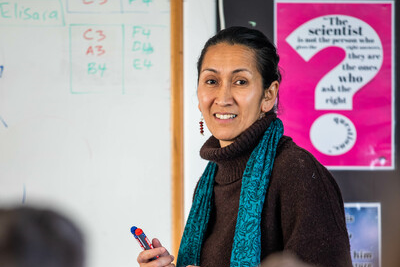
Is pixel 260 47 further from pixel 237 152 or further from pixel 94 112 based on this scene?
pixel 94 112

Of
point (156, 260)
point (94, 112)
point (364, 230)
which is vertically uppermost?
point (94, 112)

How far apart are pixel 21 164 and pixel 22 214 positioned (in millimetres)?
1564

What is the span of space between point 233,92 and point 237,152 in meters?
0.18

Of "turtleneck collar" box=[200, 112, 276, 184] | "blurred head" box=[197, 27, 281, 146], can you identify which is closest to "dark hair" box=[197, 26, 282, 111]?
"blurred head" box=[197, 27, 281, 146]

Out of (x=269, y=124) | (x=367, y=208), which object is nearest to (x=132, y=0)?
(x=269, y=124)

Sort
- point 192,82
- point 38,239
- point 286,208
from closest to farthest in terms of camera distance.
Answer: point 38,239 → point 286,208 → point 192,82

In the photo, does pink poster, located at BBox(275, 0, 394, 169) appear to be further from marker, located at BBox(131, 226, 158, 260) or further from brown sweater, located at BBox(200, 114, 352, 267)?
marker, located at BBox(131, 226, 158, 260)

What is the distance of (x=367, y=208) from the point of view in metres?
2.09

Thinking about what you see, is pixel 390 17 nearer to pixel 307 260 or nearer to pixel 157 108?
pixel 157 108

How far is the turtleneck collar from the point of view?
A: 1.33 metres

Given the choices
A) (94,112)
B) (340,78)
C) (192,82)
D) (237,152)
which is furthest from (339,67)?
(94,112)

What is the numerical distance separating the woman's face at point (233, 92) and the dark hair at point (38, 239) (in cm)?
84

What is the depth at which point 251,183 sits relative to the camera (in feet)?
4.11

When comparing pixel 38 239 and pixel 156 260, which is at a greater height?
pixel 38 239
